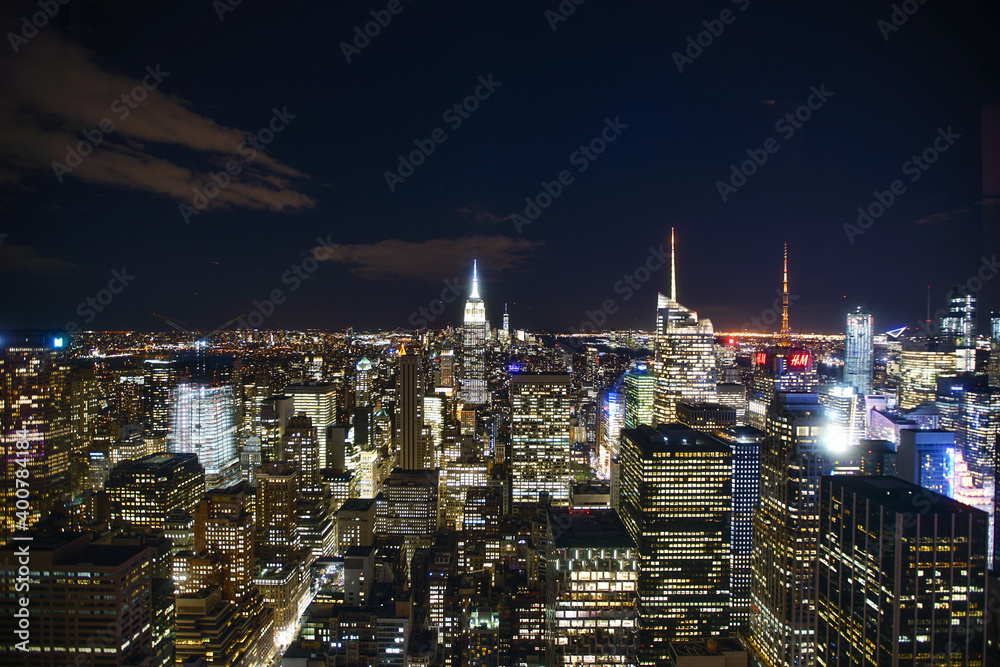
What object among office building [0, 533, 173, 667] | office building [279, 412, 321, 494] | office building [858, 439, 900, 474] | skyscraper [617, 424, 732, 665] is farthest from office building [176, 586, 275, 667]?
office building [858, 439, 900, 474]

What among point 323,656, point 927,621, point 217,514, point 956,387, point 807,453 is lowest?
point 323,656

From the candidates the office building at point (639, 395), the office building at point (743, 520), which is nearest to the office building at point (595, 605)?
the office building at point (743, 520)

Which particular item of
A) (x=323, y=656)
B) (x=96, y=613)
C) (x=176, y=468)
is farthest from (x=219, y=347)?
(x=96, y=613)

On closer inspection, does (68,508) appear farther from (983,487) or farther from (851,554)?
(983,487)

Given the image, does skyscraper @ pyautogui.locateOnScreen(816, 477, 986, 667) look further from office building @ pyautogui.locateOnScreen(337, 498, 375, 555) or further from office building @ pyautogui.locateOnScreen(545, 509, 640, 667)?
office building @ pyautogui.locateOnScreen(337, 498, 375, 555)

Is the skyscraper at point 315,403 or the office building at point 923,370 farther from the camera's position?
the skyscraper at point 315,403

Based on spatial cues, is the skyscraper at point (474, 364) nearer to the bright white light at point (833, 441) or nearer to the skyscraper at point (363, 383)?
the skyscraper at point (363, 383)
